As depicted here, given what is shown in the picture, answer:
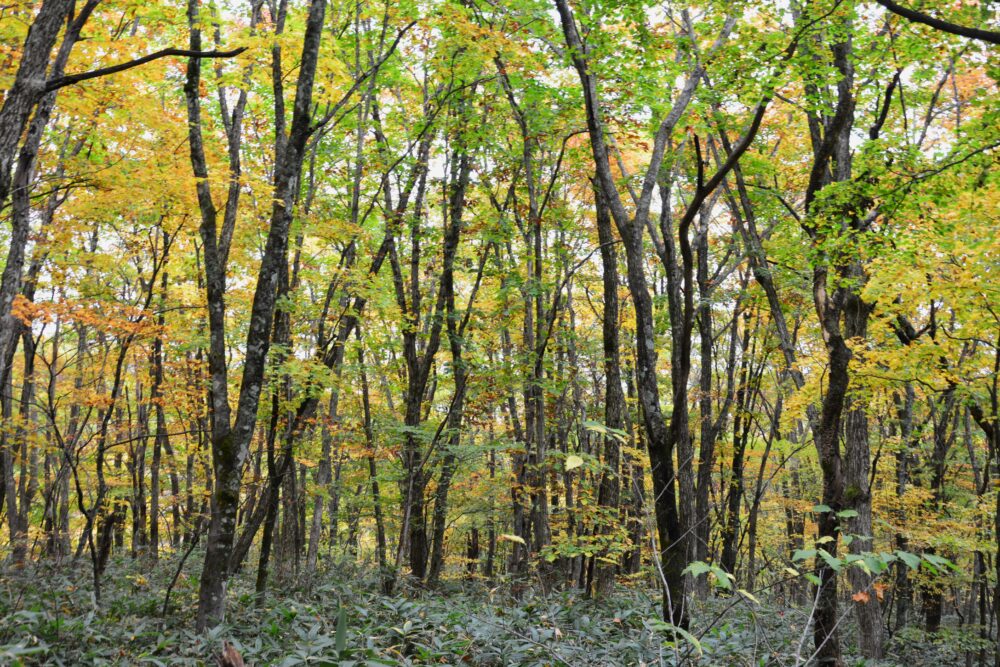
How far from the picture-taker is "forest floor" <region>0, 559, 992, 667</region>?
455 cm

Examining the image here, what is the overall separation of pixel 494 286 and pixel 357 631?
10695 millimetres

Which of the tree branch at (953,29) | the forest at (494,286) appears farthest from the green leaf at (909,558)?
the tree branch at (953,29)

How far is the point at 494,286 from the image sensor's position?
594 inches

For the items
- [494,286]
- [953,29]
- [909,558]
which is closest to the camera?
[909,558]

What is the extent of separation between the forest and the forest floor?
7cm

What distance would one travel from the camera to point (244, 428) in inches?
258

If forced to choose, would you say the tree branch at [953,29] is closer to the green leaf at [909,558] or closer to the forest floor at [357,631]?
the green leaf at [909,558]

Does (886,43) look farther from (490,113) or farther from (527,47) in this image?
(490,113)

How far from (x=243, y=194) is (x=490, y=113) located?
A: 17.3 ft

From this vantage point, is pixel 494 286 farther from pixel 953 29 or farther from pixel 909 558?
pixel 909 558

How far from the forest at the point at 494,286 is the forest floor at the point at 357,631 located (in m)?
0.07

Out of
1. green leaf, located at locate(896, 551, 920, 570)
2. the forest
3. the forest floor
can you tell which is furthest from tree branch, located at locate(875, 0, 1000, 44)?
the forest floor

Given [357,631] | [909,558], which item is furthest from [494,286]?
[909,558]

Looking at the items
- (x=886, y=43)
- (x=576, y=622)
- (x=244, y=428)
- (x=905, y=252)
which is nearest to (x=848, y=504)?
(x=905, y=252)
